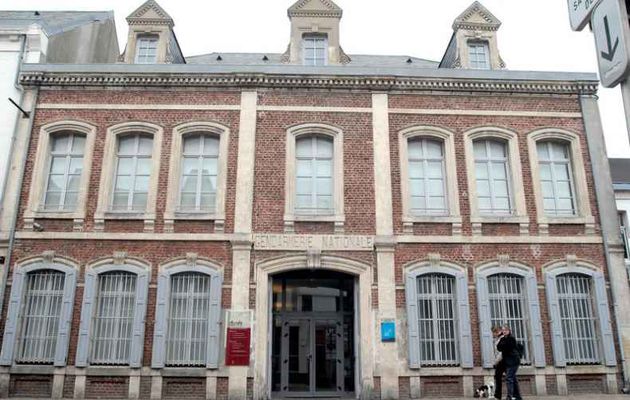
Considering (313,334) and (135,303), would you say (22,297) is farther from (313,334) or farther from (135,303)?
(313,334)

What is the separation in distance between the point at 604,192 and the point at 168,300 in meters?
11.0

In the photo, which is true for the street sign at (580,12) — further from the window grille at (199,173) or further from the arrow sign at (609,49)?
the window grille at (199,173)

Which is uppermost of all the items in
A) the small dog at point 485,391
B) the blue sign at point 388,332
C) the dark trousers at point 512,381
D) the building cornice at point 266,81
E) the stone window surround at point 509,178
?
the building cornice at point 266,81

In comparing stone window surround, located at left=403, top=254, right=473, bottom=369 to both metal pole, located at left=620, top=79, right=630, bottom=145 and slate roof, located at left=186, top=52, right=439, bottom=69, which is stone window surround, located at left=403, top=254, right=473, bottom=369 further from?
metal pole, located at left=620, top=79, right=630, bottom=145

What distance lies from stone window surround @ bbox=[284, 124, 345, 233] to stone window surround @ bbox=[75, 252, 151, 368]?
3558 mm

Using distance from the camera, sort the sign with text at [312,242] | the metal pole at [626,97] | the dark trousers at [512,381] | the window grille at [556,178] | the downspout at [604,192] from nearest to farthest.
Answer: the metal pole at [626,97] < the dark trousers at [512,381] < the downspout at [604,192] < the sign with text at [312,242] < the window grille at [556,178]

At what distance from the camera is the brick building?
456 inches

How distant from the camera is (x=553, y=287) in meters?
12.1

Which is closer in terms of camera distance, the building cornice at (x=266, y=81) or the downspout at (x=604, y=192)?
the downspout at (x=604, y=192)

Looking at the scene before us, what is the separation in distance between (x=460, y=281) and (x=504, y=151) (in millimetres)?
3765

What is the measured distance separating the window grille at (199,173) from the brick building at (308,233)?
0.16ft

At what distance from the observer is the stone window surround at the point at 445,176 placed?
1238cm

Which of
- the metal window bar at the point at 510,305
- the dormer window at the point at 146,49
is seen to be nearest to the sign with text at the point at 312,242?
the metal window bar at the point at 510,305

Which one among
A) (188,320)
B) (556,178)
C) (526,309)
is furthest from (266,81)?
(526,309)
